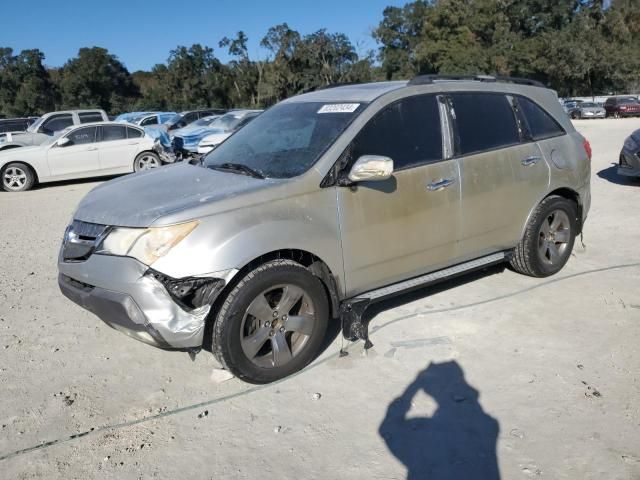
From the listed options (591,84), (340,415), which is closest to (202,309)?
(340,415)

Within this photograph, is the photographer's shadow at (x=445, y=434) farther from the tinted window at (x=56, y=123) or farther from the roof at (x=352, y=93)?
the tinted window at (x=56, y=123)

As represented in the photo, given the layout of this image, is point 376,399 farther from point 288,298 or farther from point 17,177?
point 17,177

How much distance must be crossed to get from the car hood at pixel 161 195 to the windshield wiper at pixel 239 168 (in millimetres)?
59

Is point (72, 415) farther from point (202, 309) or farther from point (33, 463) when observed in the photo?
point (202, 309)

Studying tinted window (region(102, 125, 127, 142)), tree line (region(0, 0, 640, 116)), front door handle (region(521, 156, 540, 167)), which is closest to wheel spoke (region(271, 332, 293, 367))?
front door handle (region(521, 156, 540, 167))

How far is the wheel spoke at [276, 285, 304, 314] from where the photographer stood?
3576 mm

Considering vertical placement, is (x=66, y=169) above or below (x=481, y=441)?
above

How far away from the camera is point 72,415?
3373mm

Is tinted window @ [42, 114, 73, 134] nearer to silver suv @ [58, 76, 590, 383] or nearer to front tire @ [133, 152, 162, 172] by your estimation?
front tire @ [133, 152, 162, 172]

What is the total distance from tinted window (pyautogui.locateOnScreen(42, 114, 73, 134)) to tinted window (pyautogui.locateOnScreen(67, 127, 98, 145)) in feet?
14.6

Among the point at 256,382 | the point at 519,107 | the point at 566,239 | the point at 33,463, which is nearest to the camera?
the point at 33,463

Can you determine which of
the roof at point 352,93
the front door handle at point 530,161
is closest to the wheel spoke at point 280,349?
the roof at point 352,93

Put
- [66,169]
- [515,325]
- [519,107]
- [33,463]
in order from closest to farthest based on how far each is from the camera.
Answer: [33,463]
[515,325]
[519,107]
[66,169]

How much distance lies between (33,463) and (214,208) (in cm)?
168
